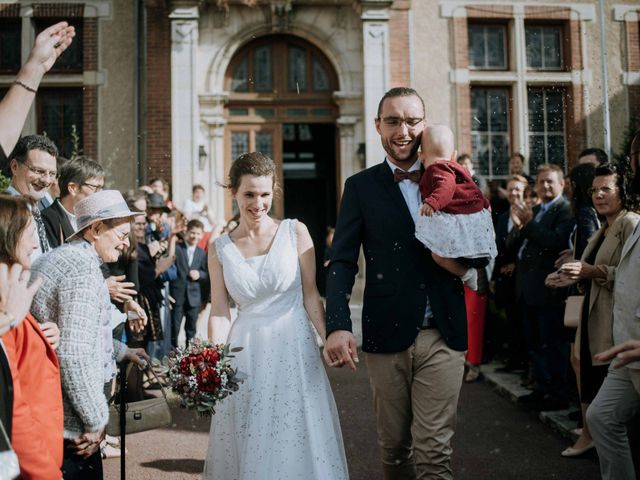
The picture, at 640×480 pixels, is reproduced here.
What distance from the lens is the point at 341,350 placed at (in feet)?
10.1

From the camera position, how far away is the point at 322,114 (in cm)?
1270

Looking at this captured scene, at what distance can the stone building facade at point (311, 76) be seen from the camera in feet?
39.0

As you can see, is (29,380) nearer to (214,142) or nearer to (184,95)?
(184,95)

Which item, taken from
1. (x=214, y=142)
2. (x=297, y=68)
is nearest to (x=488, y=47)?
(x=297, y=68)

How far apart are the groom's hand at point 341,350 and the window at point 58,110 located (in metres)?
11.1

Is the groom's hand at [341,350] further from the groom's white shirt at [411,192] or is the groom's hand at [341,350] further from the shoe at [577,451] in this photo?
the shoe at [577,451]

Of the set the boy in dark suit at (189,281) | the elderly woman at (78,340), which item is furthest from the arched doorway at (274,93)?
the elderly woman at (78,340)

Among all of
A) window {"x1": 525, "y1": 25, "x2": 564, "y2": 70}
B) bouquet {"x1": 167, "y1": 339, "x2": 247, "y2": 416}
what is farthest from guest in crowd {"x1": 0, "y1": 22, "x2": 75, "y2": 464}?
window {"x1": 525, "y1": 25, "x2": 564, "y2": 70}

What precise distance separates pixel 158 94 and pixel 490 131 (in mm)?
6805

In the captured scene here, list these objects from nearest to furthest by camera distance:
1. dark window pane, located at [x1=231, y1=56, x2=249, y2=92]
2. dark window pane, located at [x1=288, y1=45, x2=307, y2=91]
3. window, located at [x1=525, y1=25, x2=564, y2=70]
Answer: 1. dark window pane, located at [x1=231, y1=56, x2=249, y2=92]
2. dark window pane, located at [x1=288, y1=45, x2=307, y2=91]
3. window, located at [x1=525, y1=25, x2=564, y2=70]

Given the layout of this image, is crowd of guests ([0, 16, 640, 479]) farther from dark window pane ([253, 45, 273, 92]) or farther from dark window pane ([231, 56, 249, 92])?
dark window pane ([253, 45, 273, 92])

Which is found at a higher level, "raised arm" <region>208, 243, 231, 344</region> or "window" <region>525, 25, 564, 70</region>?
"window" <region>525, 25, 564, 70</region>

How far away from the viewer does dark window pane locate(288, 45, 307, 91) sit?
41.3ft

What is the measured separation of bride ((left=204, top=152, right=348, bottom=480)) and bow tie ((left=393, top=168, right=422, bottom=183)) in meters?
0.76
